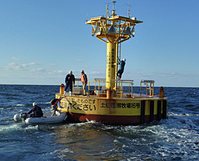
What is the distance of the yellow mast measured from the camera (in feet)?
64.1

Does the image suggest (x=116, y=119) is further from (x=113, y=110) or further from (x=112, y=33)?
(x=112, y=33)

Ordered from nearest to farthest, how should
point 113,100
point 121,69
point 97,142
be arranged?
point 97,142 < point 113,100 < point 121,69

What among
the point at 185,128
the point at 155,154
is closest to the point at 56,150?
the point at 155,154

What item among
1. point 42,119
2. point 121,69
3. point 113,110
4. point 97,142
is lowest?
point 97,142

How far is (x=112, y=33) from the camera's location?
1944 cm

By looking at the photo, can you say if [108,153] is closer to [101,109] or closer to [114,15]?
[101,109]

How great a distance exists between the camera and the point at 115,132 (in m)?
15.3

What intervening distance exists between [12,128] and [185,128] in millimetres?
11472

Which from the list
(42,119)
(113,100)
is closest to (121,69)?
(113,100)

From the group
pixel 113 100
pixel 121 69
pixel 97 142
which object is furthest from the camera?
pixel 121 69

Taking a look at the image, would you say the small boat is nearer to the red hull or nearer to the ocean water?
the ocean water

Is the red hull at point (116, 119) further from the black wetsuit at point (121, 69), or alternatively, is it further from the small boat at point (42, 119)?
the black wetsuit at point (121, 69)

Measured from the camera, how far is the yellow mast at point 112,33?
19.5 metres

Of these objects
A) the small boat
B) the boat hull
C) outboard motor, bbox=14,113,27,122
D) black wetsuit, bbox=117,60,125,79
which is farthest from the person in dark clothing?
outboard motor, bbox=14,113,27,122
